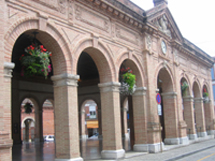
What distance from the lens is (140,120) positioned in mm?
13922

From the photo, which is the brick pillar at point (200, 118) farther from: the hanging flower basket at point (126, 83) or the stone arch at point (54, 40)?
the stone arch at point (54, 40)

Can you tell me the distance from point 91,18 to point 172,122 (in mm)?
9421

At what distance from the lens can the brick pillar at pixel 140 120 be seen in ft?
45.0

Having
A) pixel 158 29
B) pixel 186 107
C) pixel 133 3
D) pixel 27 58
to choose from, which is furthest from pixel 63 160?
pixel 186 107

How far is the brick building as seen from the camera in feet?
28.1

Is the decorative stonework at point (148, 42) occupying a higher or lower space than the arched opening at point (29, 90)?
higher

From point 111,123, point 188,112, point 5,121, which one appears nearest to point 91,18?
point 111,123

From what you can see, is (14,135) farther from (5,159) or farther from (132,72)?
(5,159)

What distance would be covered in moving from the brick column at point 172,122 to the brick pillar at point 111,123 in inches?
255

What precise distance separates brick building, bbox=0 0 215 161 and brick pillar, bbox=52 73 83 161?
35mm

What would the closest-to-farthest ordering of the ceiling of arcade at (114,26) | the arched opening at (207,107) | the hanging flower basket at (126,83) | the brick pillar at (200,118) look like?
the ceiling of arcade at (114,26), the hanging flower basket at (126,83), the brick pillar at (200,118), the arched opening at (207,107)

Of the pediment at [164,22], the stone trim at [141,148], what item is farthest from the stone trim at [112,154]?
the pediment at [164,22]

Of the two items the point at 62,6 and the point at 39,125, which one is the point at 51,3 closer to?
the point at 62,6

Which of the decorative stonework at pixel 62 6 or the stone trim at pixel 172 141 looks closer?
the decorative stonework at pixel 62 6
